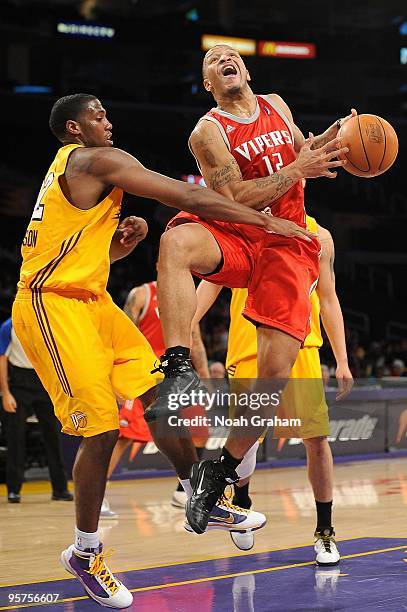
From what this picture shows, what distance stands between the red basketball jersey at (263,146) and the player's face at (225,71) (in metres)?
0.13

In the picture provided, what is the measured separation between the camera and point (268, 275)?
4.74m

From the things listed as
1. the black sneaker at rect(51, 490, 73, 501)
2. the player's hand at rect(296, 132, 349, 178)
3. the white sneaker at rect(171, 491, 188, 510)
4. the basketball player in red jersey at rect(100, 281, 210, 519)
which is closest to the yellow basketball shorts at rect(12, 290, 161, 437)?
the player's hand at rect(296, 132, 349, 178)

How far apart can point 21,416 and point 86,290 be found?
465 cm

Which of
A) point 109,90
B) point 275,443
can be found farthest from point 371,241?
point 275,443

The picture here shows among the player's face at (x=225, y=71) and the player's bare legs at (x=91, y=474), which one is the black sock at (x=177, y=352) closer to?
the player's bare legs at (x=91, y=474)

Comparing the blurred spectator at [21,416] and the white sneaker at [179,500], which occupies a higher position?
the blurred spectator at [21,416]

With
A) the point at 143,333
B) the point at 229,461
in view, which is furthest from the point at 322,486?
the point at 143,333

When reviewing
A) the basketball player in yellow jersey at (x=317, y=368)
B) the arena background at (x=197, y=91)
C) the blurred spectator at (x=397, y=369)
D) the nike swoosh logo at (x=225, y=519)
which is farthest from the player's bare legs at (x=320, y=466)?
the arena background at (x=197, y=91)

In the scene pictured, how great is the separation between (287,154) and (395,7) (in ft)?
79.6

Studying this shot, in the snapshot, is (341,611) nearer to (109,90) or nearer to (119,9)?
(109,90)

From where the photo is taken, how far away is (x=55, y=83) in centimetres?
2178

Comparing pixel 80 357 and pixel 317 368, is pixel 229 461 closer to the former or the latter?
pixel 80 357

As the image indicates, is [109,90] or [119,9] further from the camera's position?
[119,9]

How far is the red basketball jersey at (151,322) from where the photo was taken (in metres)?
8.29
